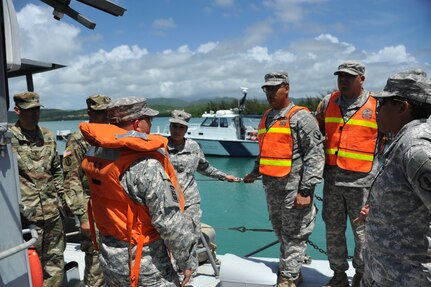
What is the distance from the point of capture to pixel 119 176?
167cm

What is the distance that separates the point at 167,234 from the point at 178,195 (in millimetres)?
204

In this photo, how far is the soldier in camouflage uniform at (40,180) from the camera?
2695mm

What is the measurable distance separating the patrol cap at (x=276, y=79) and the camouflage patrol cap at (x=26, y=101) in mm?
1701

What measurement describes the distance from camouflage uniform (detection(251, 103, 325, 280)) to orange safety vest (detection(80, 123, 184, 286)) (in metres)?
1.11

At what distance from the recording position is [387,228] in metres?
1.50

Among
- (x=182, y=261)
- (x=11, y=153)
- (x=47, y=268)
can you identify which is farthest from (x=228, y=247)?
(x=11, y=153)

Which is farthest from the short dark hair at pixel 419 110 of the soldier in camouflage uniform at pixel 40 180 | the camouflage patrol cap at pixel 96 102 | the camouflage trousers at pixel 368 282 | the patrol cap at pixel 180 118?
the soldier in camouflage uniform at pixel 40 180

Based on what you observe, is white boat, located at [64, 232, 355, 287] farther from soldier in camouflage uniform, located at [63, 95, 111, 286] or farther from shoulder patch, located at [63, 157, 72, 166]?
shoulder patch, located at [63, 157, 72, 166]

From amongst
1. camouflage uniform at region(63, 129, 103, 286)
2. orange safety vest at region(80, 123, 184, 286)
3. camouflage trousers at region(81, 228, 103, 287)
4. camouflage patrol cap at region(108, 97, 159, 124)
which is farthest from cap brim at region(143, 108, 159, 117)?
camouflage trousers at region(81, 228, 103, 287)

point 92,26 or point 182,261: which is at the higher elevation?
point 92,26

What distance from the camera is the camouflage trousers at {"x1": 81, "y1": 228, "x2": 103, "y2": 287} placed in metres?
2.96

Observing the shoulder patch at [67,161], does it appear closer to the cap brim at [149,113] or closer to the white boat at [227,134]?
the cap brim at [149,113]

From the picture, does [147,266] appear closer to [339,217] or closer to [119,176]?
[119,176]

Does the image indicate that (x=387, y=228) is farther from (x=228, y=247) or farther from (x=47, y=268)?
(x=228, y=247)
